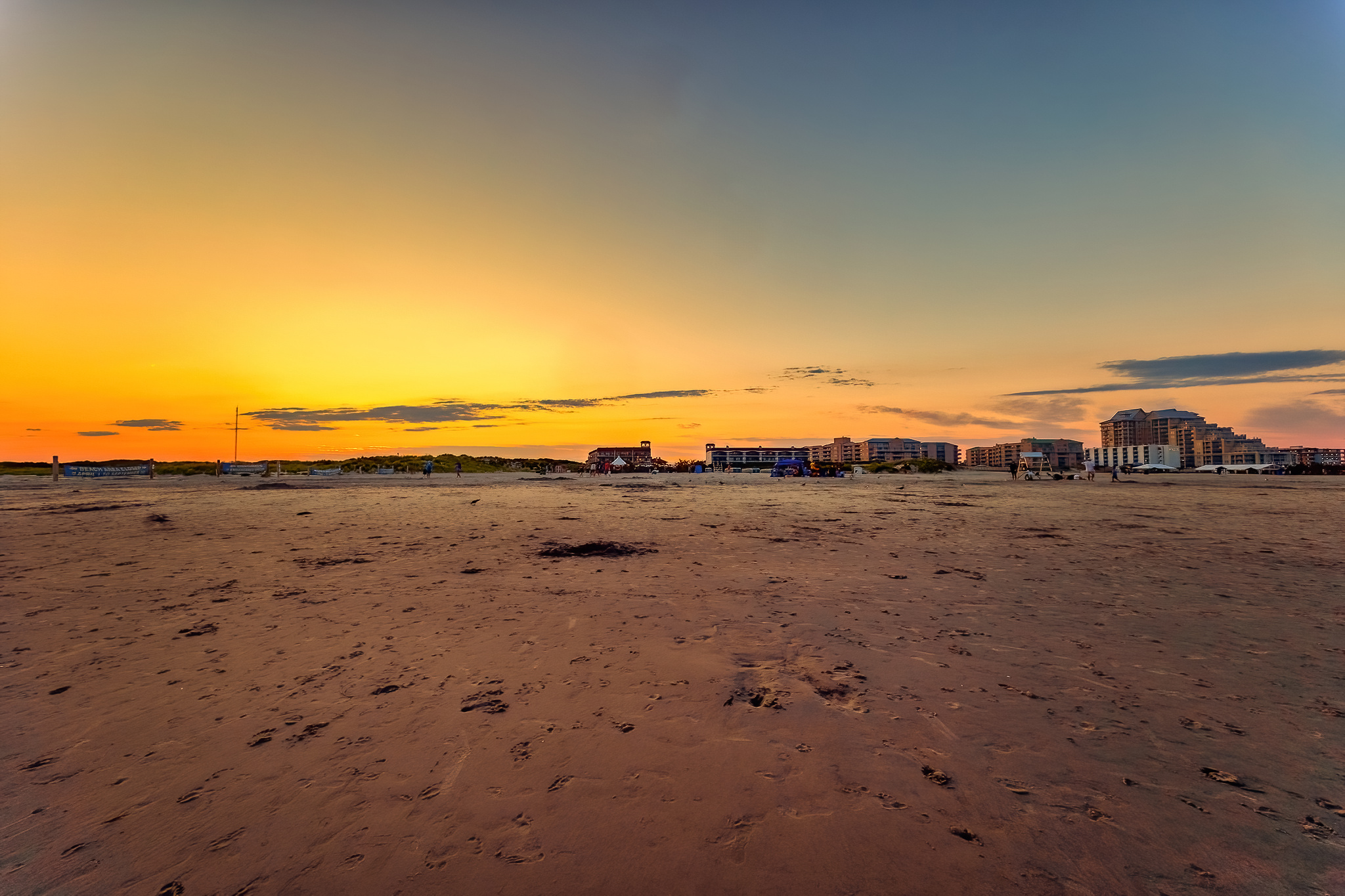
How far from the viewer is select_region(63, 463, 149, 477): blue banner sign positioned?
5938 centimetres

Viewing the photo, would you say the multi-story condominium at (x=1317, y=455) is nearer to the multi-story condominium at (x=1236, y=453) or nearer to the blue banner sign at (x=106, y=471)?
the multi-story condominium at (x=1236, y=453)

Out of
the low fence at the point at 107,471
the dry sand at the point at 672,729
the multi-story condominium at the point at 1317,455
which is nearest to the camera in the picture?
the dry sand at the point at 672,729

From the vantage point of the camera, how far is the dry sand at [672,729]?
268cm

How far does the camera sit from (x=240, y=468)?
80062 mm

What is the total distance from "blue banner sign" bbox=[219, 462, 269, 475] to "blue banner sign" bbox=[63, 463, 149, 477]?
7.67 m

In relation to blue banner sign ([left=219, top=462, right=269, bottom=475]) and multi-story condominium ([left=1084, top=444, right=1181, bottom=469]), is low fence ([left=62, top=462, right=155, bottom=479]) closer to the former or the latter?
blue banner sign ([left=219, top=462, right=269, bottom=475])

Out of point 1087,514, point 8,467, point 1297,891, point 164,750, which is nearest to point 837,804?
point 1297,891

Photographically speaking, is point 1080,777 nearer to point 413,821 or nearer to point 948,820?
point 948,820

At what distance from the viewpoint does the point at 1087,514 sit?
18.7m

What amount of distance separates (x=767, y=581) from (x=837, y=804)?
18.7ft

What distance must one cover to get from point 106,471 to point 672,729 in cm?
8457

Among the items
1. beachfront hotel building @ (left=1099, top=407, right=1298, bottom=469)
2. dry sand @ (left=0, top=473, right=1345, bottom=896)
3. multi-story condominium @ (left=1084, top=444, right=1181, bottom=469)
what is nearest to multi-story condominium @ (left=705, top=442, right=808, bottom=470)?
multi-story condominium @ (left=1084, top=444, right=1181, bottom=469)

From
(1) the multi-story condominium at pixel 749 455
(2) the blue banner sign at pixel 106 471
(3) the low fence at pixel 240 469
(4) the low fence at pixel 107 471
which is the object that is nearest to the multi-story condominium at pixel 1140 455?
(1) the multi-story condominium at pixel 749 455

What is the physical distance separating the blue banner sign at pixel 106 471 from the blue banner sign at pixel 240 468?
7.67 metres
